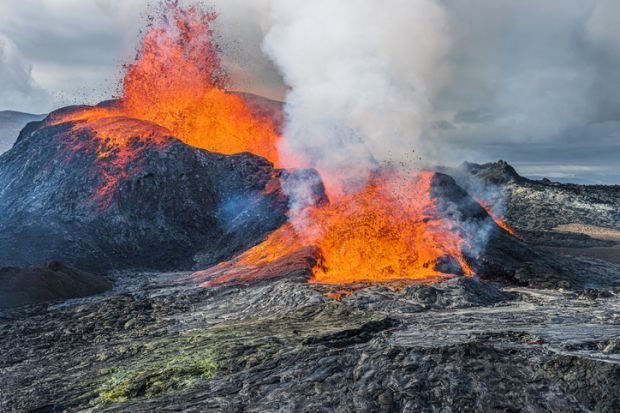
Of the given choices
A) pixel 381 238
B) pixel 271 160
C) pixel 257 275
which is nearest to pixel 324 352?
pixel 257 275

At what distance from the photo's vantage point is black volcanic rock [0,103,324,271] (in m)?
49.6

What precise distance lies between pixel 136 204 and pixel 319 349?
43671mm

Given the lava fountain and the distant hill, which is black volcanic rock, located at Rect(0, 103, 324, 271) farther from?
the distant hill

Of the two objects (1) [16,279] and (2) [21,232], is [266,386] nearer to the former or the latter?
(1) [16,279]

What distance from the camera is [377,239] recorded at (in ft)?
119

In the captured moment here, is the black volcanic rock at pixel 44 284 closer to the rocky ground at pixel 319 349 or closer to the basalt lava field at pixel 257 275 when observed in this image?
the basalt lava field at pixel 257 275

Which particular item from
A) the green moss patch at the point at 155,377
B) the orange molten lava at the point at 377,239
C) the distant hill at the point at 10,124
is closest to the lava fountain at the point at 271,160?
the orange molten lava at the point at 377,239

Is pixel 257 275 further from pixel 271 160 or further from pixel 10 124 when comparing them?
pixel 10 124

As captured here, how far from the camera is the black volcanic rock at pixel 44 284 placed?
33516 millimetres

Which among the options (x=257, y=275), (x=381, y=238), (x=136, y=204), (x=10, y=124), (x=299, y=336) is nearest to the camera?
(x=299, y=336)

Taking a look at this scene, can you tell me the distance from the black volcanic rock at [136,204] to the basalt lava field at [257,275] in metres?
0.23

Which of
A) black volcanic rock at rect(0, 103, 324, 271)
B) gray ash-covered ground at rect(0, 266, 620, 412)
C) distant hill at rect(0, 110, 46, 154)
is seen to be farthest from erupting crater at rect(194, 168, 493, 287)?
distant hill at rect(0, 110, 46, 154)

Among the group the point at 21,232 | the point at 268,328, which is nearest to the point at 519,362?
the point at 268,328

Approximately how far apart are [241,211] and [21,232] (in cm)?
2119
